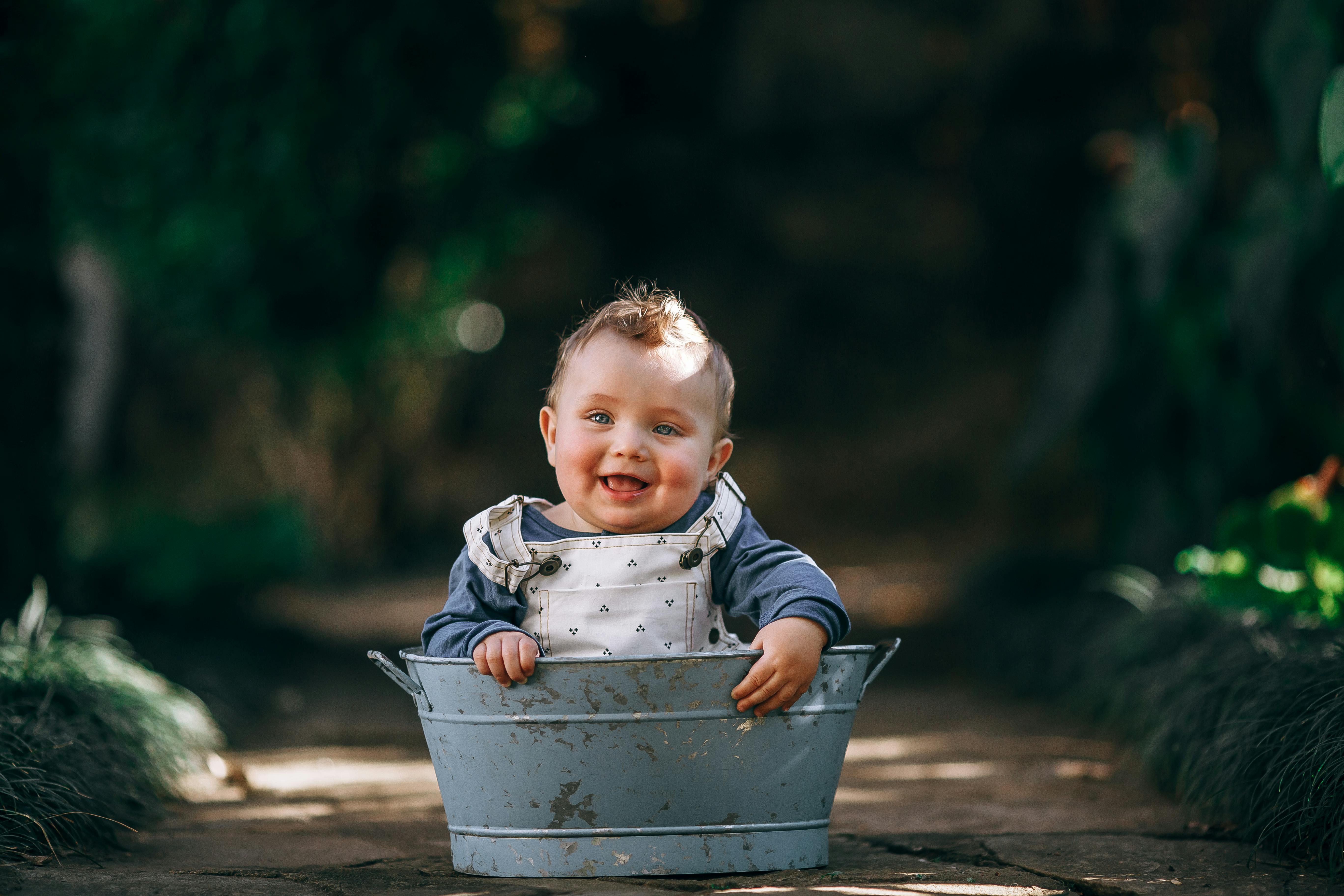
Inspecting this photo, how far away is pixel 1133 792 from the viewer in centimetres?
283

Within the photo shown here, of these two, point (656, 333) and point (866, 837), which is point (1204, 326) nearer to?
point (866, 837)

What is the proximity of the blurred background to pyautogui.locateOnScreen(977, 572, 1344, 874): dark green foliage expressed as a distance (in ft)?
2.43

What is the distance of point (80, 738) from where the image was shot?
8.22 feet

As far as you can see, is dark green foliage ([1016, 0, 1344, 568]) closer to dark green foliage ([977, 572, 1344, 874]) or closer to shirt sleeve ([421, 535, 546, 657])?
dark green foliage ([977, 572, 1344, 874])

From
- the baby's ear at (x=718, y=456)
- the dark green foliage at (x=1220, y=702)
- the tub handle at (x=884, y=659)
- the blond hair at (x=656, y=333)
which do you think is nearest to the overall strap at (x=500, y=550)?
the blond hair at (x=656, y=333)

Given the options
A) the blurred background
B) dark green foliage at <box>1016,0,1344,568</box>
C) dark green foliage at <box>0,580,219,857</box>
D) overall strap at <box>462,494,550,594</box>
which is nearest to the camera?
overall strap at <box>462,494,550,594</box>

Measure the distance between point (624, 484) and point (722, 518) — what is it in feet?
0.58

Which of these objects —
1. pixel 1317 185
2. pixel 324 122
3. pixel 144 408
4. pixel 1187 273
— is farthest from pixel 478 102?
pixel 144 408

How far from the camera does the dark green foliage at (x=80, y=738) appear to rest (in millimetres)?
2086

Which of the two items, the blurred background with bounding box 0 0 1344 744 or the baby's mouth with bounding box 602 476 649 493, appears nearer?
the baby's mouth with bounding box 602 476 649 493

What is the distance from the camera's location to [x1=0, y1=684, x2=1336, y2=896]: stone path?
185 centimetres

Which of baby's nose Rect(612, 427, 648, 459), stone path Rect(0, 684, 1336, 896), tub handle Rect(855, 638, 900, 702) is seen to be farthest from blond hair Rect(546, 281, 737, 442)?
stone path Rect(0, 684, 1336, 896)

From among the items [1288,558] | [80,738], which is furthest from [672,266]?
[80,738]

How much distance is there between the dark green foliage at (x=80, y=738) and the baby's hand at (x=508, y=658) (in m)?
0.79
